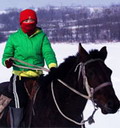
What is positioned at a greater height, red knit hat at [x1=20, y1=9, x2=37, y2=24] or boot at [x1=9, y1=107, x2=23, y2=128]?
red knit hat at [x1=20, y1=9, x2=37, y2=24]

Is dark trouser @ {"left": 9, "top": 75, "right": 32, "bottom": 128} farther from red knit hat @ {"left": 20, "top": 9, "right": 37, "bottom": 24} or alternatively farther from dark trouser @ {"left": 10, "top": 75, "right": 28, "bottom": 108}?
red knit hat @ {"left": 20, "top": 9, "right": 37, "bottom": 24}

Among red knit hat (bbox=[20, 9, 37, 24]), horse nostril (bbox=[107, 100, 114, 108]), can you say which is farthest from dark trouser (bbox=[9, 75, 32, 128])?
horse nostril (bbox=[107, 100, 114, 108])

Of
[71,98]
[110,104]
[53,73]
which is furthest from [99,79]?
[53,73]

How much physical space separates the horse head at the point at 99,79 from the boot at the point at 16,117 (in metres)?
0.97

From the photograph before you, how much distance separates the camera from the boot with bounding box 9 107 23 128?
505cm

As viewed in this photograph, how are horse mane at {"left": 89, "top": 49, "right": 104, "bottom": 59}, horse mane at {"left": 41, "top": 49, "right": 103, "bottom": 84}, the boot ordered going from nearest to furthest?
horse mane at {"left": 89, "top": 49, "right": 104, "bottom": 59}
horse mane at {"left": 41, "top": 49, "right": 103, "bottom": 84}
the boot

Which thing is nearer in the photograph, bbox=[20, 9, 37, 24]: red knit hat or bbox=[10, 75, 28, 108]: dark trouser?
bbox=[10, 75, 28, 108]: dark trouser

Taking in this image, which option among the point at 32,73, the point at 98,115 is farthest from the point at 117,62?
the point at 32,73

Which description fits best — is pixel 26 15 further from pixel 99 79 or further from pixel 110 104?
pixel 110 104

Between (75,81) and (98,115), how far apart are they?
492 cm

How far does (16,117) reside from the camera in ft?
16.6

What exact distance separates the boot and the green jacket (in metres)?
0.63

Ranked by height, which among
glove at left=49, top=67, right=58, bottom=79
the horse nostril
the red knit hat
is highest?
the red knit hat

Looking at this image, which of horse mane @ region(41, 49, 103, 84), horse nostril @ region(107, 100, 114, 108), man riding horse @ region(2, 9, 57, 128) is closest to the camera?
horse nostril @ region(107, 100, 114, 108)
